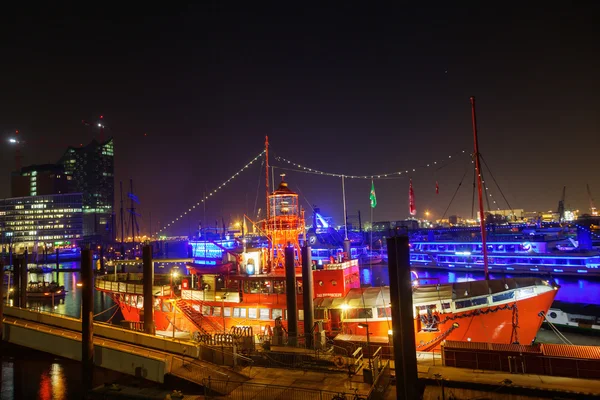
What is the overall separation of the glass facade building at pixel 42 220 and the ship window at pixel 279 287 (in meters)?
179

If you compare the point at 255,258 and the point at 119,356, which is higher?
the point at 255,258

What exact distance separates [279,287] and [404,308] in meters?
13.6

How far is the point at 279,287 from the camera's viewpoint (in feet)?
82.4

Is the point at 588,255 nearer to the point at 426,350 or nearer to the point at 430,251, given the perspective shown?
the point at 430,251

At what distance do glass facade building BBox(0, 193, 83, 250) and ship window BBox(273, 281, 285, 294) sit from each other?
17867 centimetres

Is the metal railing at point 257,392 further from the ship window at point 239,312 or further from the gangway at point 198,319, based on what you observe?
the gangway at point 198,319

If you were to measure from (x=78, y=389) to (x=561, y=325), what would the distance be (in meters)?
35.0

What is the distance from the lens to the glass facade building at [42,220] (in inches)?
6654

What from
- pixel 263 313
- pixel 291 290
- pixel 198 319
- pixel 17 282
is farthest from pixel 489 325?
pixel 17 282

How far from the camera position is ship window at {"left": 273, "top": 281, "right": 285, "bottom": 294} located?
2495 centimetres

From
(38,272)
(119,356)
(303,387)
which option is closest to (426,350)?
(303,387)

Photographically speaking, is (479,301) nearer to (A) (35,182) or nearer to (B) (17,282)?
(B) (17,282)

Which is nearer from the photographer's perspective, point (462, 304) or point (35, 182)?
point (462, 304)

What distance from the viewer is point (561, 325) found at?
2912cm
